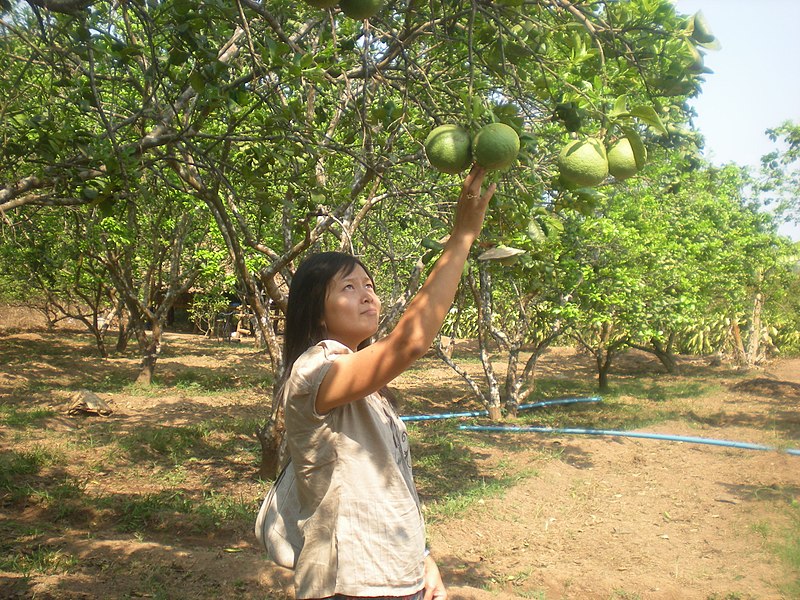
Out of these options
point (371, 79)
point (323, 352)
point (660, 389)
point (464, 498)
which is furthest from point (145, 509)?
point (660, 389)

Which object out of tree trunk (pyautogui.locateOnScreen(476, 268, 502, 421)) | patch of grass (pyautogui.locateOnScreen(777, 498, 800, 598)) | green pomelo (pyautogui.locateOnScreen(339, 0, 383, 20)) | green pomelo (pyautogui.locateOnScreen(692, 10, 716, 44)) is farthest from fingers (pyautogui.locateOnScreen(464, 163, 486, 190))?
tree trunk (pyautogui.locateOnScreen(476, 268, 502, 421))

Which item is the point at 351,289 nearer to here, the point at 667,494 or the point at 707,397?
the point at 667,494

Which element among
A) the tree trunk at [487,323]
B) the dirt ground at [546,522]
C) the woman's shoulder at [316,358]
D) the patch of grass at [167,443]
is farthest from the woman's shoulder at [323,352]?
the tree trunk at [487,323]

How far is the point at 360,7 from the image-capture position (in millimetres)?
1616

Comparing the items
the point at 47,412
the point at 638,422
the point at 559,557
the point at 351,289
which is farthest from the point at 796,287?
the point at 351,289

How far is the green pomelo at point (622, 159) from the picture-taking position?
1.44 metres

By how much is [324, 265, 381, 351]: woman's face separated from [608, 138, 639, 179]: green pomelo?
0.62 metres

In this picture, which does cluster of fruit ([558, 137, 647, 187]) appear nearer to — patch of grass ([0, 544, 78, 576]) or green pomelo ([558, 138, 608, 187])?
green pomelo ([558, 138, 608, 187])

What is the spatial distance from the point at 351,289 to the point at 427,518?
4.24 meters

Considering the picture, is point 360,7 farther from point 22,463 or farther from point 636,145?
point 22,463

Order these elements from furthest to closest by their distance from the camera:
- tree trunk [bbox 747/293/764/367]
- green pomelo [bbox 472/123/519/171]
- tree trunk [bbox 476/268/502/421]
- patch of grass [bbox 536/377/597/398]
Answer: tree trunk [bbox 747/293/764/367] → patch of grass [bbox 536/377/597/398] → tree trunk [bbox 476/268/502/421] → green pomelo [bbox 472/123/519/171]

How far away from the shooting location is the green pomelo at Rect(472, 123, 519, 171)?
1299 mm

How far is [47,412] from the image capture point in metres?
8.40

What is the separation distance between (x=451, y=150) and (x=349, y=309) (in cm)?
46
